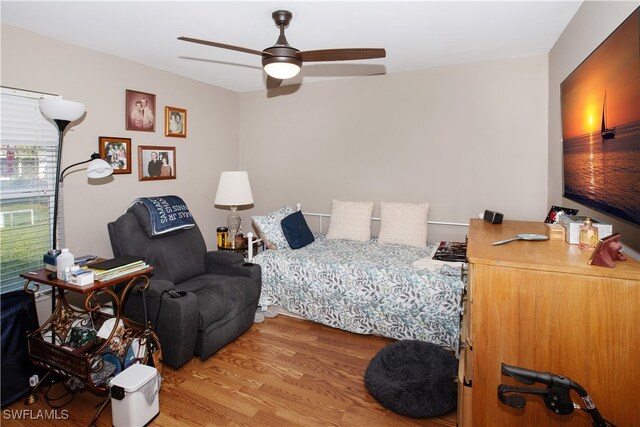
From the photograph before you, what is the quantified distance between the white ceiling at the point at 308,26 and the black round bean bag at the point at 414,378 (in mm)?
2314

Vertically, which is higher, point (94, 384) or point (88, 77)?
point (88, 77)

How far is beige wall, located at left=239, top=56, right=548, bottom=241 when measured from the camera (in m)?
3.30

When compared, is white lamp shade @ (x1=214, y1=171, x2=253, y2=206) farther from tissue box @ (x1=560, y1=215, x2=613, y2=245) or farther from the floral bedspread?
tissue box @ (x1=560, y1=215, x2=613, y2=245)

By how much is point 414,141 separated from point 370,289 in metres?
1.74

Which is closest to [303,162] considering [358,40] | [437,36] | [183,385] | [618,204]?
[358,40]

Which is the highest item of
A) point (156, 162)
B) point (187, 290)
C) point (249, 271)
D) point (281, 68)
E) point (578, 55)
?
point (578, 55)

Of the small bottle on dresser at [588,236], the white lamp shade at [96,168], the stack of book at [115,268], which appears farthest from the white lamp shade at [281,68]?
the small bottle on dresser at [588,236]

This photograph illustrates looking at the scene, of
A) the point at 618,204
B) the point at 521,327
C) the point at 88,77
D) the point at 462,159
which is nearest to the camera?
the point at 521,327

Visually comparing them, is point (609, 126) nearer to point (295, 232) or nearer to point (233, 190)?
point (295, 232)

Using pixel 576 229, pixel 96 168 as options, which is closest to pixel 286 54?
pixel 96 168

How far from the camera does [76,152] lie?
284 centimetres

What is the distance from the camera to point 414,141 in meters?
3.72

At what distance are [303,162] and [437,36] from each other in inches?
81.9

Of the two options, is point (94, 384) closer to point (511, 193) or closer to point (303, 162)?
point (303, 162)
